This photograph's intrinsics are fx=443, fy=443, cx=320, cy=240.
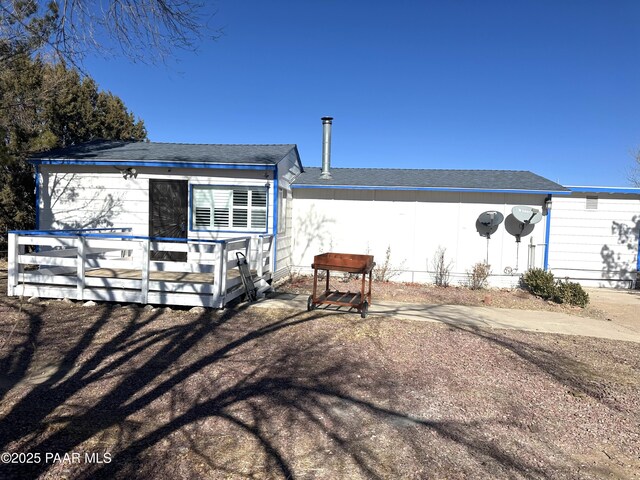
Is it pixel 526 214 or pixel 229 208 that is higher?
pixel 526 214

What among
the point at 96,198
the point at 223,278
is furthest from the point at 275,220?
the point at 96,198

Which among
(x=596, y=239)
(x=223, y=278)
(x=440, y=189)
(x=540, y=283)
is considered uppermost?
(x=440, y=189)

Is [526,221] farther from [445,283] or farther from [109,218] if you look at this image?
[109,218]

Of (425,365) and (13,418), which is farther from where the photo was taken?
(425,365)

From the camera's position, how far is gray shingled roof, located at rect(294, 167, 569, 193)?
1037 centimetres

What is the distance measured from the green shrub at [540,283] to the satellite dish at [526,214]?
3.74ft

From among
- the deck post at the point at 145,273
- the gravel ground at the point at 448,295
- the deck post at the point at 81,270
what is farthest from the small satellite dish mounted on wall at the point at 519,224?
the deck post at the point at 81,270

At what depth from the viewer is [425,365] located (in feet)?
15.6

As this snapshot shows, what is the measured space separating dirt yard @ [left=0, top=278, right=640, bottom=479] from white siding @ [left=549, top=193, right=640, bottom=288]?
5871 mm

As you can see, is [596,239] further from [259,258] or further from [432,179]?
[259,258]

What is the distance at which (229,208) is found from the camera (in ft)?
31.1

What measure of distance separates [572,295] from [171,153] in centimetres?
894

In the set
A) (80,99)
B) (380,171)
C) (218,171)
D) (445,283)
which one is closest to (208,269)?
(218,171)

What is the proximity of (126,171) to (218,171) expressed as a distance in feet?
6.79
